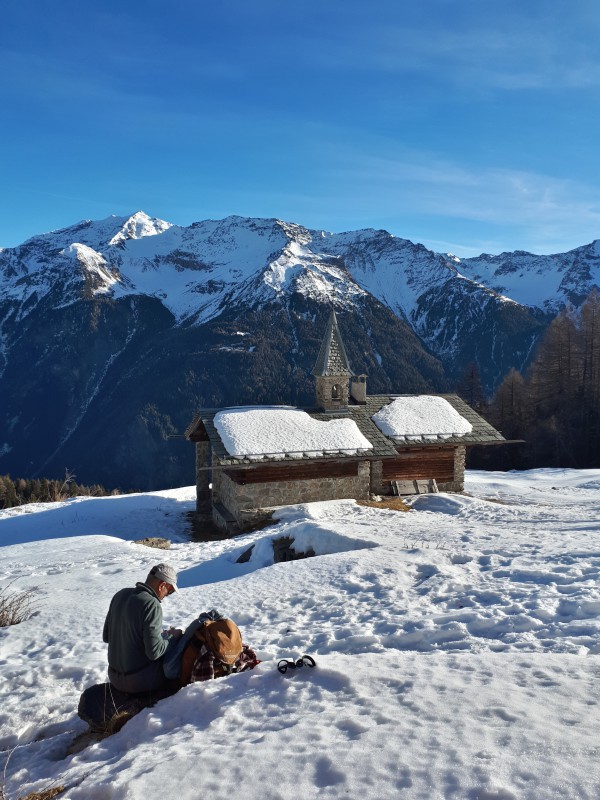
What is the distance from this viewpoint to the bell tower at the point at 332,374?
22.1m

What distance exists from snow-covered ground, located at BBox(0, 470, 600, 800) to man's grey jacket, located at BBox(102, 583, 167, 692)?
1.22 feet

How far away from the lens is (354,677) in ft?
17.3

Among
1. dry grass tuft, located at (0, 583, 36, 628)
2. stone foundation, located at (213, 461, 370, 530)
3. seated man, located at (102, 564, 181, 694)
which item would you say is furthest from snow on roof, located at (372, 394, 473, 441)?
seated man, located at (102, 564, 181, 694)

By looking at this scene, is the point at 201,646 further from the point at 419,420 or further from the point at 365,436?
the point at 419,420

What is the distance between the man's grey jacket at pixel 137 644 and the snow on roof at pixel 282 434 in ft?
41.5

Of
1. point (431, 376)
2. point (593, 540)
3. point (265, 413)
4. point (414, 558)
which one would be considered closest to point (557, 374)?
point (265, 413)

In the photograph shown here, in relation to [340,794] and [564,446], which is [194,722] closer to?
[340,794]

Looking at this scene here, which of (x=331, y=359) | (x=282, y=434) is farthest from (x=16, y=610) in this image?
(x=331, y=359)

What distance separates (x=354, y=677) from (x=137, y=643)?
7.20 ft

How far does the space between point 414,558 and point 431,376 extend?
167 meters

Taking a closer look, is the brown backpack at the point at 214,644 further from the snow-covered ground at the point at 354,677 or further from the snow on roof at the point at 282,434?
the snow on roof at the point at 282,434

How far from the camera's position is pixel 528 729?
4.05m

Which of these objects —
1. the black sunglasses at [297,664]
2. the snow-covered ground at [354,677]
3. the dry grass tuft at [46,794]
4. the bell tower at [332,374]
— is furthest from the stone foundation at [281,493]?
the dry grass tuft at [46,794]

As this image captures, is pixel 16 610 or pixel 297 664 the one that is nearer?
pixel 297 664
